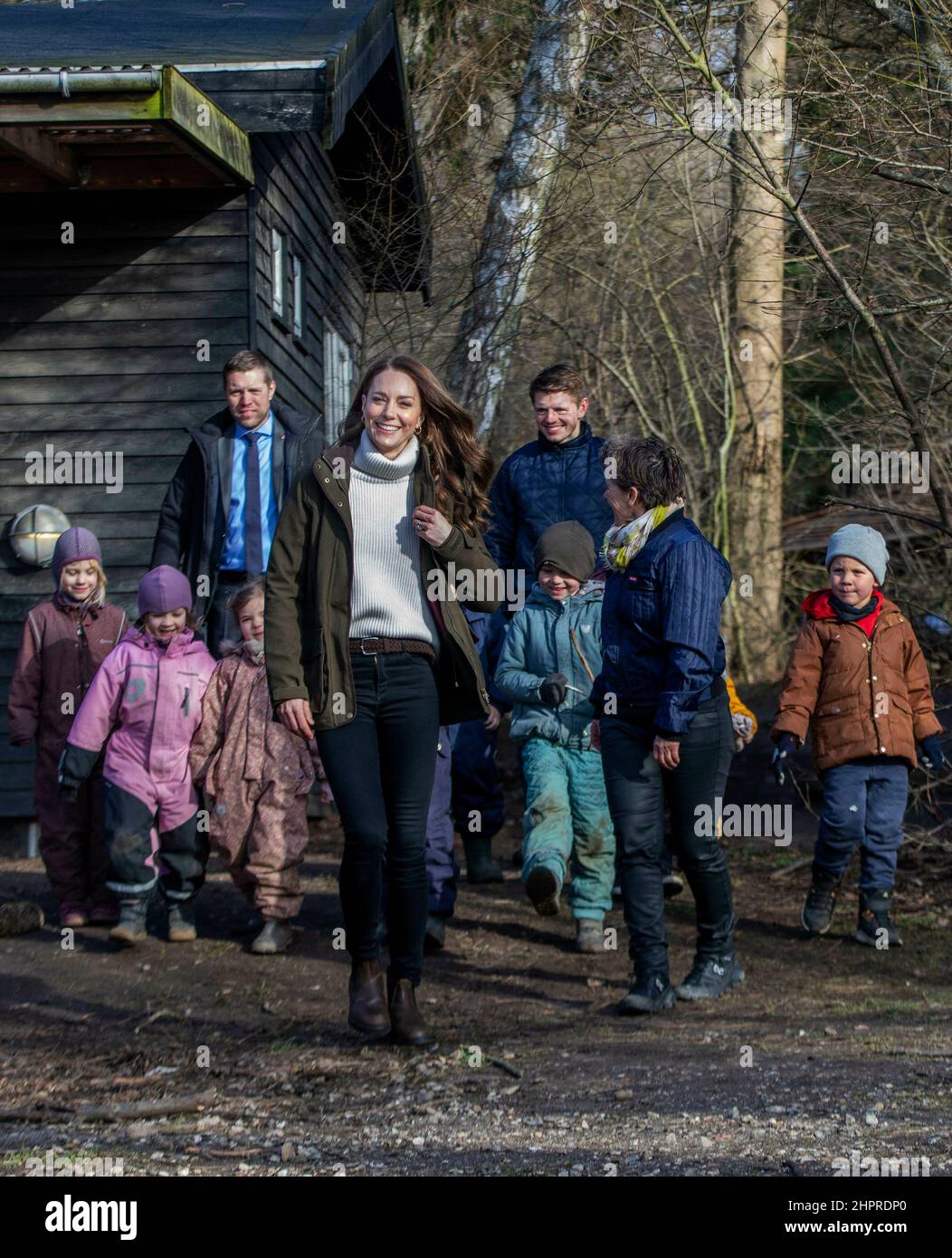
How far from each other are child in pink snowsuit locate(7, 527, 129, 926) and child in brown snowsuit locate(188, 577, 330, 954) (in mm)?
701

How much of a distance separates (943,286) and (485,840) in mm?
4039

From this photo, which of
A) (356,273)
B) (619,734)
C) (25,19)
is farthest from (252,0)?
(619,734)

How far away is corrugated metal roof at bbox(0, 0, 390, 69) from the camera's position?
8.51m

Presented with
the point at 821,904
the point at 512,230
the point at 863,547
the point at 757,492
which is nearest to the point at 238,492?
the point at 863,547

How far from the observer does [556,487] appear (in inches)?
277

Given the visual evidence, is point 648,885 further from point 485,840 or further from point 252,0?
point 252,0

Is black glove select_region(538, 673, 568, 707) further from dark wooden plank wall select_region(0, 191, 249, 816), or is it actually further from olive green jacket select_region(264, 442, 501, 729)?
dark wooden plank wall select_region(0, 191, 249, 816)

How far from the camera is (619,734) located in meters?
5.40

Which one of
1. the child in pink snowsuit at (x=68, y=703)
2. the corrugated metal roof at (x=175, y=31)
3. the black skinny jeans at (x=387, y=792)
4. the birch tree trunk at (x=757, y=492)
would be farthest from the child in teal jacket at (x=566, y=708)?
the birch tree trunk at (x=757, y=492)

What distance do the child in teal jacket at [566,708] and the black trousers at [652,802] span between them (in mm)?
835

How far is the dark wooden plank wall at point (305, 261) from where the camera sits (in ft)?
33.0

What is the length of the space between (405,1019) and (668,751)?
126cm

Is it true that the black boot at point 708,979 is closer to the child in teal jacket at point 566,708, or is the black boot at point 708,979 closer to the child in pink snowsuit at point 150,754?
the child in teal jacket at point 566,708

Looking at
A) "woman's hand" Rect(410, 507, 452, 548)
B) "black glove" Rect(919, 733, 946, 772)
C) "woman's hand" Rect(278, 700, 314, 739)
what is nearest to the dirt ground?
"black glove" Rect(919, 733, 946, 772)
